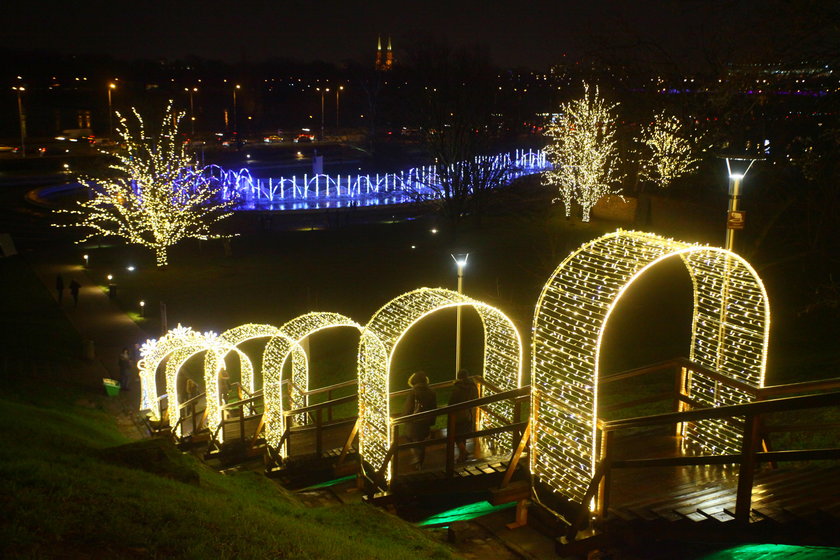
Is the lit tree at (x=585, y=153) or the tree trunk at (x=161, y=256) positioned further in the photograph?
the lit tree at (x=585, y=153)

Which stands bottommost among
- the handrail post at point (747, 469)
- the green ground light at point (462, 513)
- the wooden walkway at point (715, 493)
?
the green ground light at point (462, 513)

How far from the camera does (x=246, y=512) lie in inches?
272

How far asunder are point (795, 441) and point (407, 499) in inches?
200

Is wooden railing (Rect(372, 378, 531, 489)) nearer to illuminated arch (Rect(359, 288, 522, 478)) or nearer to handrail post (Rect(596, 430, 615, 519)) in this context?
illuminated arch (Rect(359, 288, 522, 478))

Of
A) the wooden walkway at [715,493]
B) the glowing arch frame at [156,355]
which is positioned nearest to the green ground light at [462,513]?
the wooden walkway at [715,493]

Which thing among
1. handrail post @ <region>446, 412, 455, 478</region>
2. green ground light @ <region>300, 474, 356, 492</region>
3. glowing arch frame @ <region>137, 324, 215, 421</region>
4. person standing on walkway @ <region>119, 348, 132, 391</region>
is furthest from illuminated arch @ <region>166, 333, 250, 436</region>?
handrail post @ <region>446, 412, 455, 478</region>

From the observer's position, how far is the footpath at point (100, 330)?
16.5m

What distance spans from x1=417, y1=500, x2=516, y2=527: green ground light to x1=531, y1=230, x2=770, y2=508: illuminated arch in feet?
4.30

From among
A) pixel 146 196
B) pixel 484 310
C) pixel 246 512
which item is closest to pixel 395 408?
pixel 484 310

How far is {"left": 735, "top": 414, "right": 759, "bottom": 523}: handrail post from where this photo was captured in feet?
18.2

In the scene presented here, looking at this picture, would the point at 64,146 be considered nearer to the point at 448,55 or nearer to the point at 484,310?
the point at 448,55

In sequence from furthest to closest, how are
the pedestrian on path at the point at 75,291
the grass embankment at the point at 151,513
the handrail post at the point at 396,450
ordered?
the pedestrian on path at the point at 75,291 → the handrail post at the point at 396,450 → the grass embankment at the point at 151,513

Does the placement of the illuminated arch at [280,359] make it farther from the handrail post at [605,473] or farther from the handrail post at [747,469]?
the handrail post at [747,469]

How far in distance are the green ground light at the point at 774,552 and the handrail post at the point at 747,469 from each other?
0.56 meters
